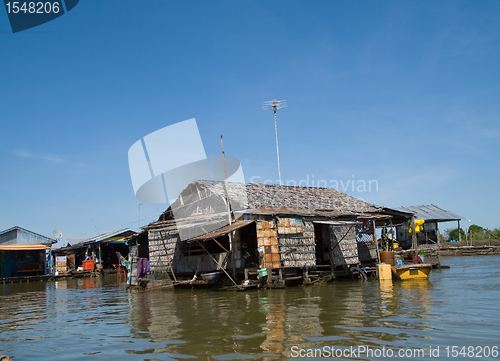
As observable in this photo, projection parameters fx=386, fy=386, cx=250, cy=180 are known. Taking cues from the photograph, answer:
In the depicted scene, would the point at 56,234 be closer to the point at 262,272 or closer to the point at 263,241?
the point at 263,241

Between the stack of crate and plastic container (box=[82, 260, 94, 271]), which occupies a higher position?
the stack of crate

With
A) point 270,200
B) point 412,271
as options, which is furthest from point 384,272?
point 270,200

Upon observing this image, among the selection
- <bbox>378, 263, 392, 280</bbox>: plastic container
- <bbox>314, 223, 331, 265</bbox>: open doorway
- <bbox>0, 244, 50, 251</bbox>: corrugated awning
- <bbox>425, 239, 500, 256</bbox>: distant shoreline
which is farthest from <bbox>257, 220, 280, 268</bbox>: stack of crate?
<bbox>425, 239, 500, 256</bbox>: distant shoreline

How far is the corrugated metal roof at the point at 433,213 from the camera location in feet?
95.3

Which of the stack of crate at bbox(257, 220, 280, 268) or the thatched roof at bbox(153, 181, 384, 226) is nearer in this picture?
the stack of crate at bbox(257, 220, 280, 268)

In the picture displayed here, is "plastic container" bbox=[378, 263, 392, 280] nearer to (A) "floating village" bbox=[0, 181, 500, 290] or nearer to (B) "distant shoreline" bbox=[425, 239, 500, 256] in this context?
(A) "floating village" bbox=[0, 181, 500, 290]

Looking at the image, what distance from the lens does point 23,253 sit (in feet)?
98.2

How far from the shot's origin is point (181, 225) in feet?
57.5

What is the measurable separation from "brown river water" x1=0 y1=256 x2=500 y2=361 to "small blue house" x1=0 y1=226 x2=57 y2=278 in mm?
18988

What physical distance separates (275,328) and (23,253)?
29068mm

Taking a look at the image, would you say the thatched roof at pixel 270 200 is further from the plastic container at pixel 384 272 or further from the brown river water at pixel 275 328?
the brown river water at pixel 275 328

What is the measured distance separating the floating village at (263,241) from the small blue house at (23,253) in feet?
34.7

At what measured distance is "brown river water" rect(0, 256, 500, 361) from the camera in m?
5.77

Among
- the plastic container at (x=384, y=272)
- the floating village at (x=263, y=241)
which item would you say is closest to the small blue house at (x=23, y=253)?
the floating village at (x=263, y=241)
